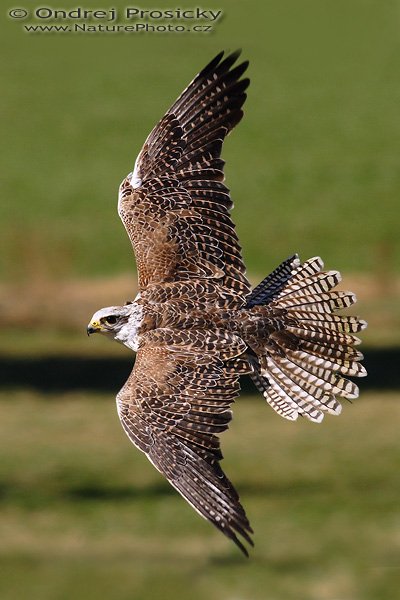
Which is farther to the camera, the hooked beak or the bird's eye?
the hooked beak

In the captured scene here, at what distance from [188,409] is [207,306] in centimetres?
103

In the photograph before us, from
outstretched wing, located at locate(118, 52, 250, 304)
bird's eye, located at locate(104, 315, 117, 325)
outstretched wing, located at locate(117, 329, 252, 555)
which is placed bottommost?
outstretched wing, located at locate(117, 329, 252, 555)

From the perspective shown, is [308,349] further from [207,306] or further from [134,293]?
[134,293]

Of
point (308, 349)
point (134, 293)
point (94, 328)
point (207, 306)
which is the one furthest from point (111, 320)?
point (134, 293)

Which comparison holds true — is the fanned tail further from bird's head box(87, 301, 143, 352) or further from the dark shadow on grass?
the dark shadow on grass

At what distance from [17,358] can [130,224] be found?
19251 mm

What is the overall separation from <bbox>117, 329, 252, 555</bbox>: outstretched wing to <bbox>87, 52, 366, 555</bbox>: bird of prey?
1 cm

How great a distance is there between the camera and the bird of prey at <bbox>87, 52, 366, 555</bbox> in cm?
1176

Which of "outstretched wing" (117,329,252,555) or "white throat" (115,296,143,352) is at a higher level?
"white throat" (115,296,143,352)

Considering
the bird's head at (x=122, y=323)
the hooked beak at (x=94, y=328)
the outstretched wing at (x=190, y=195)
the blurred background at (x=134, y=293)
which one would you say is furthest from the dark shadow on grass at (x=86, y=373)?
the bird's head at (x=122, y=323)

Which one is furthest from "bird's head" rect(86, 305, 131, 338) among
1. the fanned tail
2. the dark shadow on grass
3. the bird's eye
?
the dark shadow on grass

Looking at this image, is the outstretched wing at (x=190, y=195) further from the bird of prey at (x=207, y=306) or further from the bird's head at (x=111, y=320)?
the bird's head at (x=111, y=320)

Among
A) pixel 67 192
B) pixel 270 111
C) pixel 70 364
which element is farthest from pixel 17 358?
pixel 270 111

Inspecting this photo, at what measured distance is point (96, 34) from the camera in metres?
43.4
